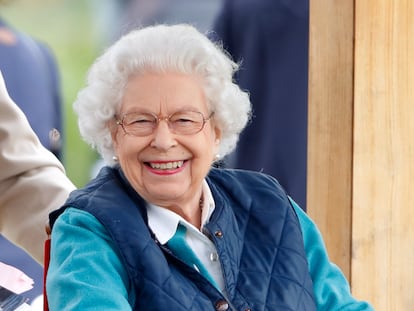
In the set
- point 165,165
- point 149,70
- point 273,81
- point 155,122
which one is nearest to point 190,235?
point 165,165

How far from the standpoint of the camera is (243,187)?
6.91ft

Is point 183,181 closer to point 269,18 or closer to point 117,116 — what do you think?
point 117,116

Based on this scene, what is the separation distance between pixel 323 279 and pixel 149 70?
721 mm

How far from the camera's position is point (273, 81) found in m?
3.01

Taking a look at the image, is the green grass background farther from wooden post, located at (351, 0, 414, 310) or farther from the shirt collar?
wooden post, located at (351, 0, 414, 310)

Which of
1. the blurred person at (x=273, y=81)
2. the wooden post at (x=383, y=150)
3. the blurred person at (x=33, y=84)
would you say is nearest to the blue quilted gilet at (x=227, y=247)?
the blurred person at (x=33, y=84)

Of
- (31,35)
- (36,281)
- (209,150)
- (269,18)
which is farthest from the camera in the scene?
(269,18)

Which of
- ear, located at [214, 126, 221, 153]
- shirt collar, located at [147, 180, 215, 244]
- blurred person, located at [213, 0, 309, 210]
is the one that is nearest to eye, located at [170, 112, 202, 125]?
ear, located at [214, 126, 221, 153]

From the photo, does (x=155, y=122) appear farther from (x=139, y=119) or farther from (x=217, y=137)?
(x=217, y=137)

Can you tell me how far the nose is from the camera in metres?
1.81

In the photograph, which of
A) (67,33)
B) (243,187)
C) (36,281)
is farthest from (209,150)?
(67,33)

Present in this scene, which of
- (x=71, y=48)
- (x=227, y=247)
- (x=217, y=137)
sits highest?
(x=71, y=48)

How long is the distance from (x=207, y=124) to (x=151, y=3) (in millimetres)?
986

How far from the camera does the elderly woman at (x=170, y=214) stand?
1727mm
